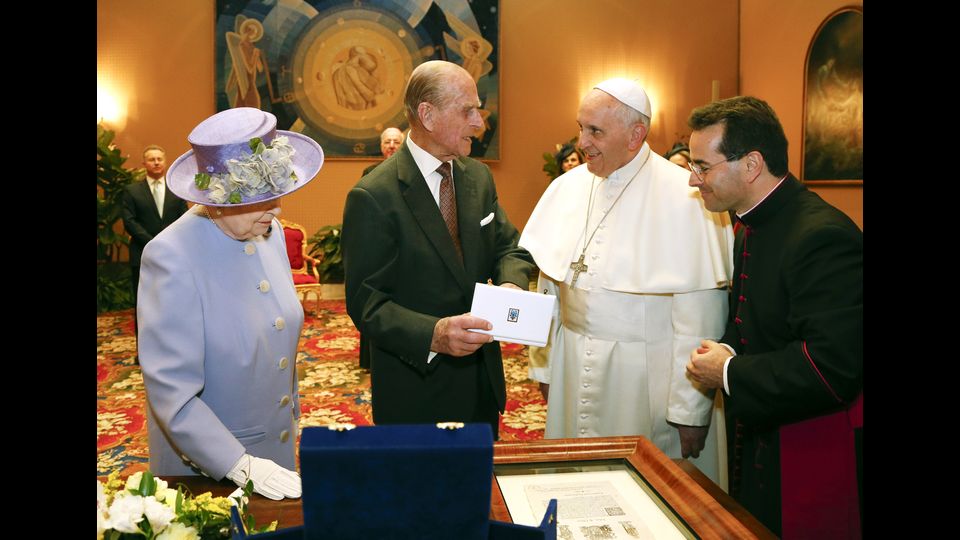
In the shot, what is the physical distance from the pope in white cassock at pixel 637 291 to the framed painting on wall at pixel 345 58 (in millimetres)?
8073

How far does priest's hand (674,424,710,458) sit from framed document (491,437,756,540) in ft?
2.91

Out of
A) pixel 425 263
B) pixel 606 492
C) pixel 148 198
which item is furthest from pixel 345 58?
pixel 606 492

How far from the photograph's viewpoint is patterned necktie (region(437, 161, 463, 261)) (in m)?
2.72

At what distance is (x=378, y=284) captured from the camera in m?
2.53

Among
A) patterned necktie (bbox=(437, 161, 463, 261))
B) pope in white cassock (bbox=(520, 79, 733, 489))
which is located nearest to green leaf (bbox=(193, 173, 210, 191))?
patterned necktie (bbox=(437, 161, 463, 261))

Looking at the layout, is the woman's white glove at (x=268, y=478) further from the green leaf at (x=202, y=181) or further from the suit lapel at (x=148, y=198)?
the suit lapel at (x=148, y=198)

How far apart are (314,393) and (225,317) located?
13.9 ft

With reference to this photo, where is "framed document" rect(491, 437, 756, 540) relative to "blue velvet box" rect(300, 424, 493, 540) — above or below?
below

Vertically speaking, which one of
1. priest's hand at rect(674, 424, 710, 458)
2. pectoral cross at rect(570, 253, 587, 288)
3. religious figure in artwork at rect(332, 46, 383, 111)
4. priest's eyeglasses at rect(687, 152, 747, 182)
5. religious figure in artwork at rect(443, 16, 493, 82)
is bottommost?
priest's hand at rect(674, 424, 710, 458)

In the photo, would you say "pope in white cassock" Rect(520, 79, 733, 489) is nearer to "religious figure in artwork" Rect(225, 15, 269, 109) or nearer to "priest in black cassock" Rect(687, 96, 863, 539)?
"priest in black cassock" Rect(687, 96, 863, 539)

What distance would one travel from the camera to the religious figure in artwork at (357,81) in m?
10.9

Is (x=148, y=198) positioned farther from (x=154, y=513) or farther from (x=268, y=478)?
(x=154, y=513)
